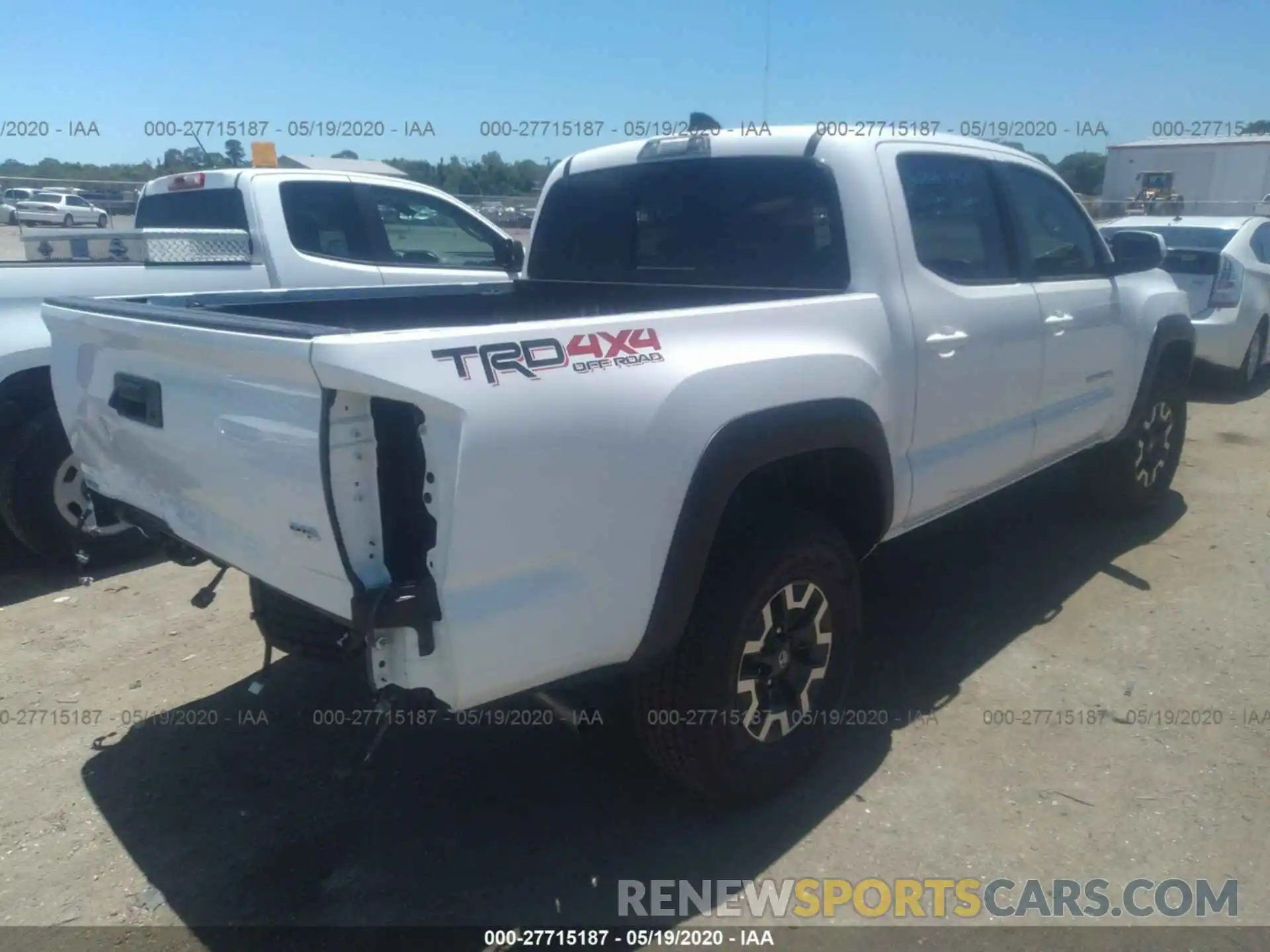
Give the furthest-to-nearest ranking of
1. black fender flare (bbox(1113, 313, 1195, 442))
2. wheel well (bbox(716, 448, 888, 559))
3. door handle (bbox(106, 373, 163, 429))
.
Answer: black fender flare (bbox(1113, 313, 1195, 442)) < wheel well (bbox(716, 448, 888, 559)) < door handle (bbox(106, 373, 163, 429))

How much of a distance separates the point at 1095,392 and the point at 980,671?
1.52 metres

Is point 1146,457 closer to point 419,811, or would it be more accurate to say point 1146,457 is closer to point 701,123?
point 701,123

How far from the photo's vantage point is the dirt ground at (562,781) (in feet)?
9.16

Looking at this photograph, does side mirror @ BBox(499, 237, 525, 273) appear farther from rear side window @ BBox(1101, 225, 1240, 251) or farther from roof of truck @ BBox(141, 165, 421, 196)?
rear side window @ BBox(1101, 225, 1240, 251)

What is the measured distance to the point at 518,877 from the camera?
2795 mm

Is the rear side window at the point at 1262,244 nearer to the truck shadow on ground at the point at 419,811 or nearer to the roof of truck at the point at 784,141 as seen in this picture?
the roof of truck at the point at 784,141

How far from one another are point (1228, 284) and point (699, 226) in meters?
7.03

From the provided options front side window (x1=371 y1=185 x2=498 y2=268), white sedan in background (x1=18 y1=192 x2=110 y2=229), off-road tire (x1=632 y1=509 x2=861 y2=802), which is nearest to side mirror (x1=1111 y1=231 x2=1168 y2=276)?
off-road tire (x1=632 y1=509 x2=861 y2=802)

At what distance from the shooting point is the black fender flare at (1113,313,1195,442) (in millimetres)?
4977

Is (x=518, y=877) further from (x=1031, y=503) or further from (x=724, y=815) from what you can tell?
(x=1031, y=503)

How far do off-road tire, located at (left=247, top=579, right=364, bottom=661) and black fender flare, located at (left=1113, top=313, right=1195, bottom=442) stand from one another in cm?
421

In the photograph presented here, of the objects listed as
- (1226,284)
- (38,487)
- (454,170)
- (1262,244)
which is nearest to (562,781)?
(38,487)

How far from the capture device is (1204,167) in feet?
68.5

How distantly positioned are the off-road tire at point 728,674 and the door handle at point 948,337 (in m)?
0.80
